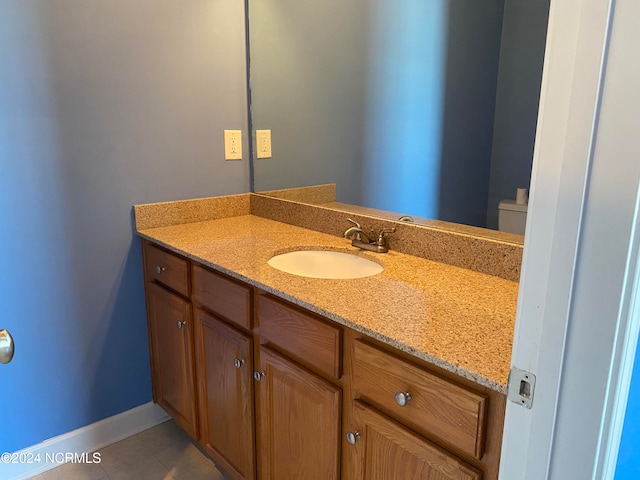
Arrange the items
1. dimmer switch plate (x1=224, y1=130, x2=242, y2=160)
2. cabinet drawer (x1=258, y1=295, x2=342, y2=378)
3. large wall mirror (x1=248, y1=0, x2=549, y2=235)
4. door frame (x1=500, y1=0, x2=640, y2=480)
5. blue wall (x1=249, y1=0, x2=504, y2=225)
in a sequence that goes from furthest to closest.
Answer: dimmer switch plate (x1=224, y1=130, x2=242, y2=160) → blue wall (x1=249, y1=0, x2=504, y2=225) → large wall mirror (x1=248, y1=0, x2=549, y2=235) → cabinet drawer (x1=258, y1=295, x2=342, y2=378) → door frame (x1=500, y1=0, x2=640, y2=480)

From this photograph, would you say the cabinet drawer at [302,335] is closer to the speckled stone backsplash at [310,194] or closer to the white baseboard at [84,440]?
the speckled stone backsplash at [310,194]

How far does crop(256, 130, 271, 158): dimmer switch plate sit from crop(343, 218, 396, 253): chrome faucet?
25.1 inches

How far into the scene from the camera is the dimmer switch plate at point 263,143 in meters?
2.13

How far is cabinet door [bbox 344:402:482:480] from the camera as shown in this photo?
0.92m

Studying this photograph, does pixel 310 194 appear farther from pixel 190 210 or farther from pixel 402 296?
pixel 402 296

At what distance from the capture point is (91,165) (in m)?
1.73

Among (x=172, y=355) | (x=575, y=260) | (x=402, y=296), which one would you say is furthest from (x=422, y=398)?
(x=172, y=355)

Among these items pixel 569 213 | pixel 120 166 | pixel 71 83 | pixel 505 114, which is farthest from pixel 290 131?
pixel 569 213

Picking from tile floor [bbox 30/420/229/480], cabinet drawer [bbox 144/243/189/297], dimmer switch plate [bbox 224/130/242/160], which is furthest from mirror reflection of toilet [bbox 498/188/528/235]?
tile floor [bbox 30/420/229/480]

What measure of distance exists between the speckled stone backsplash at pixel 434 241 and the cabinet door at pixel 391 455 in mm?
571

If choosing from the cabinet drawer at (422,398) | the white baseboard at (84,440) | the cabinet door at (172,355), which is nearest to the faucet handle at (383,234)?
the cabinet drawer at (422,398)

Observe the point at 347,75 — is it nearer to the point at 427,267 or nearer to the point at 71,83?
the point at 427,267

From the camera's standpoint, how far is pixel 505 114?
1.29 m

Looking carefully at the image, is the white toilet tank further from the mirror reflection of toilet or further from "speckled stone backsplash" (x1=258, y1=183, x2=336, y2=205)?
"speckled stone backsplash" (x1=258, y1=183, x2=336, y2=205)
